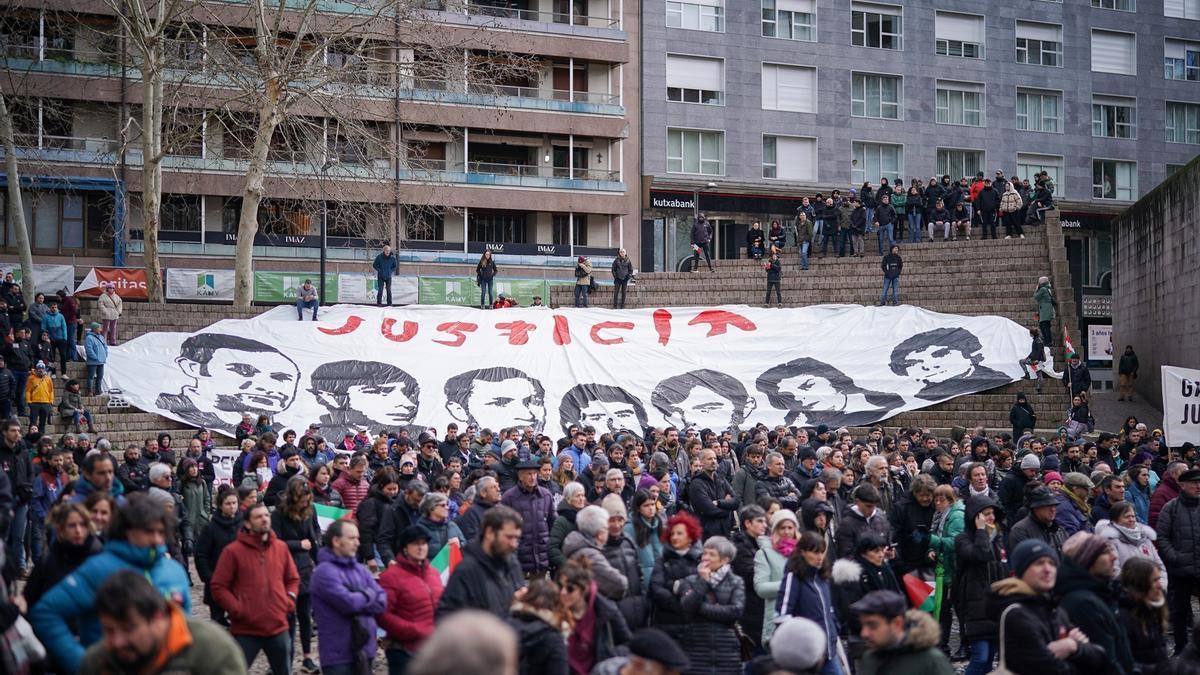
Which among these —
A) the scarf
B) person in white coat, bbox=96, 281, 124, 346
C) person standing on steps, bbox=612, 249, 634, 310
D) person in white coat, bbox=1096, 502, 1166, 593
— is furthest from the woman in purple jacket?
person standing on steps, bbox=612, 249, 634, 310

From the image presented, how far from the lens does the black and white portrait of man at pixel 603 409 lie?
2638cm

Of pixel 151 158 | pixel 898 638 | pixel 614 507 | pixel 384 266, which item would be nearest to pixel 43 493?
pixel 614 507

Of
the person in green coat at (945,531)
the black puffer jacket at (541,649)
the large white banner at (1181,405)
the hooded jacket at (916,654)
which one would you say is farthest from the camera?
the large white banner at (1181,405)

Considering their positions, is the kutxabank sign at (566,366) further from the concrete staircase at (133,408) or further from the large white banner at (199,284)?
the large white banner at (199,284)

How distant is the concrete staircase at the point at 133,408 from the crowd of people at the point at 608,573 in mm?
9946

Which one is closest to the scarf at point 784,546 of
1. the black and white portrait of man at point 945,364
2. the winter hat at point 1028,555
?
the winter hat at point 1028,555

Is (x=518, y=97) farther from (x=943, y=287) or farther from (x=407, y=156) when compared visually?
(x=943, y=287)

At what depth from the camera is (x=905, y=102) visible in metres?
55.7

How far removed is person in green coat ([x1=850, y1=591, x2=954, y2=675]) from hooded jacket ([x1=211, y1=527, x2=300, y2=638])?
13.2ft

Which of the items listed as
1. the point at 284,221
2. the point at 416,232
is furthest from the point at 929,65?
the point at 284,221

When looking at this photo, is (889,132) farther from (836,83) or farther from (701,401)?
(701,401)

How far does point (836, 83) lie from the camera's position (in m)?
54.5

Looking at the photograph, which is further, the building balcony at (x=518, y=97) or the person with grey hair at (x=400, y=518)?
the building balcony at (x=518, y=97)

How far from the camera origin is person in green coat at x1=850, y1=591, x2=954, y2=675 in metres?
6.32
